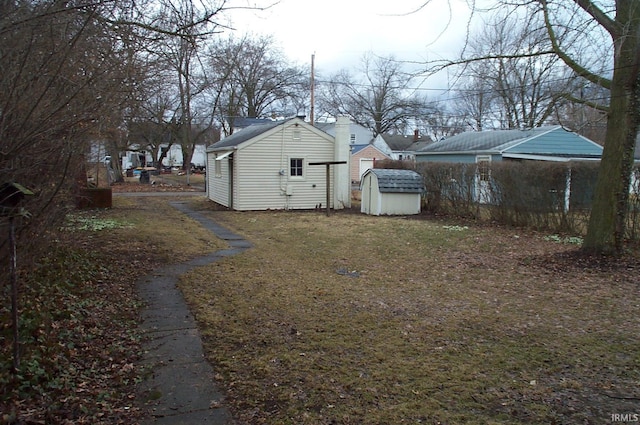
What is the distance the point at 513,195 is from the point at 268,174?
8.93 meters

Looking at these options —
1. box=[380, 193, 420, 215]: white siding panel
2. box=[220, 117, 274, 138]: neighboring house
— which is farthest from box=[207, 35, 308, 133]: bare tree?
box=[380, 193, 420, 215]: white siding panel

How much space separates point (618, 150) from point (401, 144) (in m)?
47.3

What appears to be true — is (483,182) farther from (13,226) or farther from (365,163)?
(365,163)

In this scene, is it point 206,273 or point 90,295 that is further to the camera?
point 206,273

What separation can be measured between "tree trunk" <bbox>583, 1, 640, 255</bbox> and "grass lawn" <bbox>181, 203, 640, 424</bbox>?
553 mm

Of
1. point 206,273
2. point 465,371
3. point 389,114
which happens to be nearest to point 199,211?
point 206,273

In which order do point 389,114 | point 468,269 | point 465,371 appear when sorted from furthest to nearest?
1. point 389,114
2. point 468,269
3. point 465,371

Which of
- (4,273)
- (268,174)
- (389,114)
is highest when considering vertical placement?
(389,114)

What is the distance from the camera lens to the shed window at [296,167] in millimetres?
18250

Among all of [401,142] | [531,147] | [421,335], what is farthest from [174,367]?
[401,142]

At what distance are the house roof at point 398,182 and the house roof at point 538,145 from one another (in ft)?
21.1

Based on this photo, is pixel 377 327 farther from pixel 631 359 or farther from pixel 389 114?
pixel 389 114

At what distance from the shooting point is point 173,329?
16.2ft
